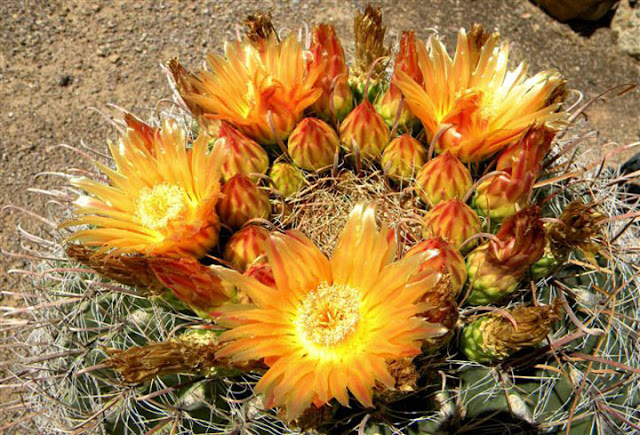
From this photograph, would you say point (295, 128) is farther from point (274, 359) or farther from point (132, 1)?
point (132, 1)

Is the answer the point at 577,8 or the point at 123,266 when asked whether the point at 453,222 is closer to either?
the point at 123,266

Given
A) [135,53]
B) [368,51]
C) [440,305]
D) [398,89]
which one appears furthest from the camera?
[135,53]

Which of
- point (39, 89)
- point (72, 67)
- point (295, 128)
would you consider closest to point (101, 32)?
point (72, 67)

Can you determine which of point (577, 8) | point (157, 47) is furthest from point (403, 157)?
point (577, 8)

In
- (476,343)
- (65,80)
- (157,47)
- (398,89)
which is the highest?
(398,89)

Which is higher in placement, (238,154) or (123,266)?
(238,154)

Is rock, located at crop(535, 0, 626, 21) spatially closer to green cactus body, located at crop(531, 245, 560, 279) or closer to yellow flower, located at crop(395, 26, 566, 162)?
yellow flower, located at crop(395, 26, 566, 162)

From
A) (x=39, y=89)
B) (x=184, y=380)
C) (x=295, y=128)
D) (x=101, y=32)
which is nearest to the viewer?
(x=184, y=380)
